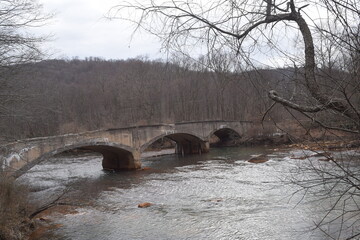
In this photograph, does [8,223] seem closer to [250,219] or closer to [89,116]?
[250,219]

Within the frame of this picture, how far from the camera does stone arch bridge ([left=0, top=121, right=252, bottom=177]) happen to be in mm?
18969

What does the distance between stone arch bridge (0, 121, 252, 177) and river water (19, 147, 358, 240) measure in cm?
177

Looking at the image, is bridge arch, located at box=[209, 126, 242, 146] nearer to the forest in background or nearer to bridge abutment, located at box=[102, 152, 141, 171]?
the forest in background

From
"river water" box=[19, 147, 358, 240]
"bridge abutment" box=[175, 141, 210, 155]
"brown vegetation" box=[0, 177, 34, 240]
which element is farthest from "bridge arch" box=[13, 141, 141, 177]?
"bridge abutment" box=[175, 141, 210, 155]

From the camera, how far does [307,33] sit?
12.1 feet

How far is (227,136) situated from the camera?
4494 cm

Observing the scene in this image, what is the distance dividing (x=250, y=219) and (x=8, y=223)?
7654 millimetres

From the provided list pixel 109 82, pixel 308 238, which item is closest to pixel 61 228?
pixel 308 238

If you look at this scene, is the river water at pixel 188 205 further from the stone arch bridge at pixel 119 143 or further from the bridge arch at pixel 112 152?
the bridge arch at pixel 112 152

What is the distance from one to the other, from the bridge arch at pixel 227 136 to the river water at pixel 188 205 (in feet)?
55.9

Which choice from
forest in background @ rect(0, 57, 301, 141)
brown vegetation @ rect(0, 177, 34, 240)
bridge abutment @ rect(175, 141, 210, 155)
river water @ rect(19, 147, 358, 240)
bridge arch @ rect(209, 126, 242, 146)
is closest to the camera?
brown vegetation @ rect(0, 177, 34, 240)

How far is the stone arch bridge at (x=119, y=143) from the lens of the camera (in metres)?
19.0

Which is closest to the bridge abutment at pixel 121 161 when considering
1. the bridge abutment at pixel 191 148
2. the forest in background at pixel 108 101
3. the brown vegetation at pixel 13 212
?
the forest in background at pixel 108 101

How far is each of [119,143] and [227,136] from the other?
20.6 m
